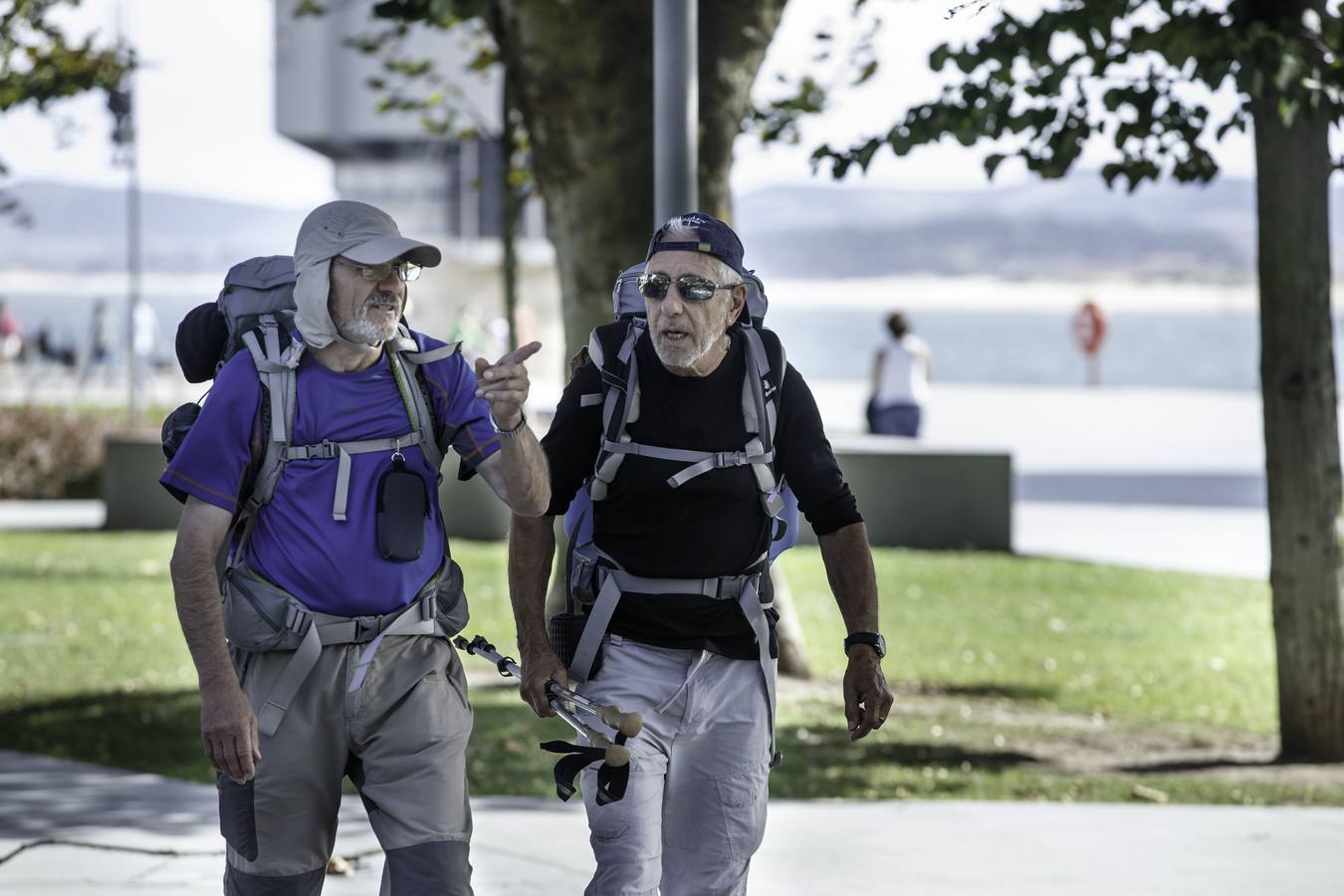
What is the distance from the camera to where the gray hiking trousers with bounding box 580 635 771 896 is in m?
4.14

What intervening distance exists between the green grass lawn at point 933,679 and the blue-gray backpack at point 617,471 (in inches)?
141

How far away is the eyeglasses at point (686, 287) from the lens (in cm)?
405

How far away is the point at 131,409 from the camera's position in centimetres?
2480

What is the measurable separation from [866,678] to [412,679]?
2.97 feet

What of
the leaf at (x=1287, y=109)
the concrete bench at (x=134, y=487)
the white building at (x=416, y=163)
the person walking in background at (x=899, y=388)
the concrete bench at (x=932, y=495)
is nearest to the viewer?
the leaf at (x=1287, y=109)

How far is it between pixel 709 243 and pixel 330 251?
0.76 meters

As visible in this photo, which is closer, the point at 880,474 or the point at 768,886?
the point at 768,886

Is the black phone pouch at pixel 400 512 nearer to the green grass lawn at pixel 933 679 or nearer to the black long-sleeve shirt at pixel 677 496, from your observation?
the black long-sleeve shirt at pixel 677 496

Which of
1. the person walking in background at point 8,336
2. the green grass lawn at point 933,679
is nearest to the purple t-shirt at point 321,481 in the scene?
the green grass lawn at point 933,679

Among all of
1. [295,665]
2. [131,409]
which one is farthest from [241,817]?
[131,409]

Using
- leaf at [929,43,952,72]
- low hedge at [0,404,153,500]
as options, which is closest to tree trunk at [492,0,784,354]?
leaf at [929,43,952,72]

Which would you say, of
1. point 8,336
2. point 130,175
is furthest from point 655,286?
point 8,336

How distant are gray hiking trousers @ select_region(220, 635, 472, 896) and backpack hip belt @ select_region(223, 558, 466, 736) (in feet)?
0.08

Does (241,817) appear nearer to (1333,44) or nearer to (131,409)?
(1333,44)
